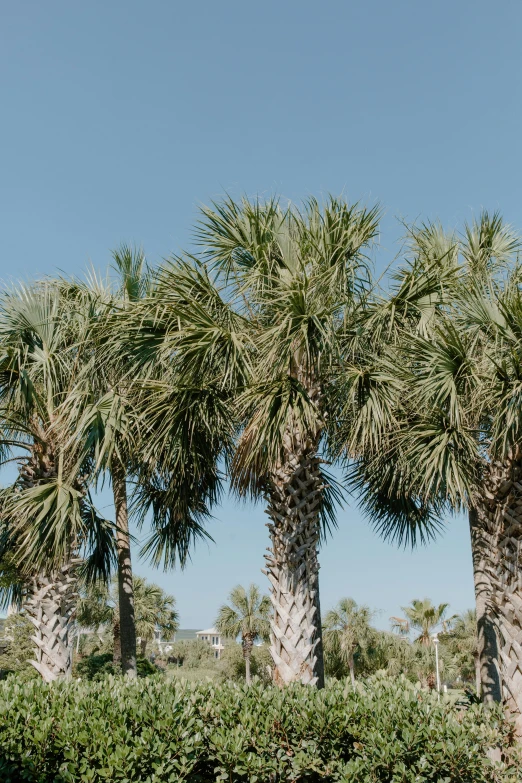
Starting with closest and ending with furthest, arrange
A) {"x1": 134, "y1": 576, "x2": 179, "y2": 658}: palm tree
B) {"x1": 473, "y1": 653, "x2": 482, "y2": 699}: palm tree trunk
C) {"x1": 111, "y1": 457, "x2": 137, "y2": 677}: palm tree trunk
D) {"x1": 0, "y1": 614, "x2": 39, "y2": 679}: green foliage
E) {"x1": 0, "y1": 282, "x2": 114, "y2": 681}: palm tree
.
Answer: {"x1": 0, "y1": 282, "x2": 114, "y2": 681}: palm tree, {"x1": 473, "y1": 653, "x2": 482, "y2": 699}: palm tree trunk, {"x1": 111, "y1": 457, "x2": 137, "y2": 677}: palm tree trunk, {"x1": 0, "y1": 614, "x2": 39, "y2": 679}: green foliage, {"x1": 134, "y1": 576, "x2": 179, "y2": 658}: palm tree

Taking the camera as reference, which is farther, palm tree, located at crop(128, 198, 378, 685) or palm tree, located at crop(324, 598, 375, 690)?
palm tree, located at crop(324, 598, 375, 690)

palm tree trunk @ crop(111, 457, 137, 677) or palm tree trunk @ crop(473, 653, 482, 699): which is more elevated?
palm tree trunk @ crop(111, 457, 137, 677)

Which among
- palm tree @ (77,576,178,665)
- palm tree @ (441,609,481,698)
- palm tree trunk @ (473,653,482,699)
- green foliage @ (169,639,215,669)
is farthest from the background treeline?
green foliage @ (169,639,215,669)

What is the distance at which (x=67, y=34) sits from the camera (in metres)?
8.83

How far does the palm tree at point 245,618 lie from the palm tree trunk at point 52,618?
Answer: 27225 mm

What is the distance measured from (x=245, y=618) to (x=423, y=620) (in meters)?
12.6

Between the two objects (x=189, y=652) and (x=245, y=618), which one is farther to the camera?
(x=189, y=652)

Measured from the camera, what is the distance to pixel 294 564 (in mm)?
6664

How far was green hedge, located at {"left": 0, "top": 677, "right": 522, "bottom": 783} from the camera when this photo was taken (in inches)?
175

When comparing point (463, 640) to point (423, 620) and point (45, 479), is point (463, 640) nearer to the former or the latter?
point (423, 620)

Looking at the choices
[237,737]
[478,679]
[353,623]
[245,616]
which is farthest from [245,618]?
[237,737]

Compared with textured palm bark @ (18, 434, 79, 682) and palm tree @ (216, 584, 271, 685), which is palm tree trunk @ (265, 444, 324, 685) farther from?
palm tree @ (216, 584, 271, 685)

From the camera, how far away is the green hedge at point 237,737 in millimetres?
4445

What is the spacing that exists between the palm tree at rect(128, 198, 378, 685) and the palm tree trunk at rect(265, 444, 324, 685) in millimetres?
12
